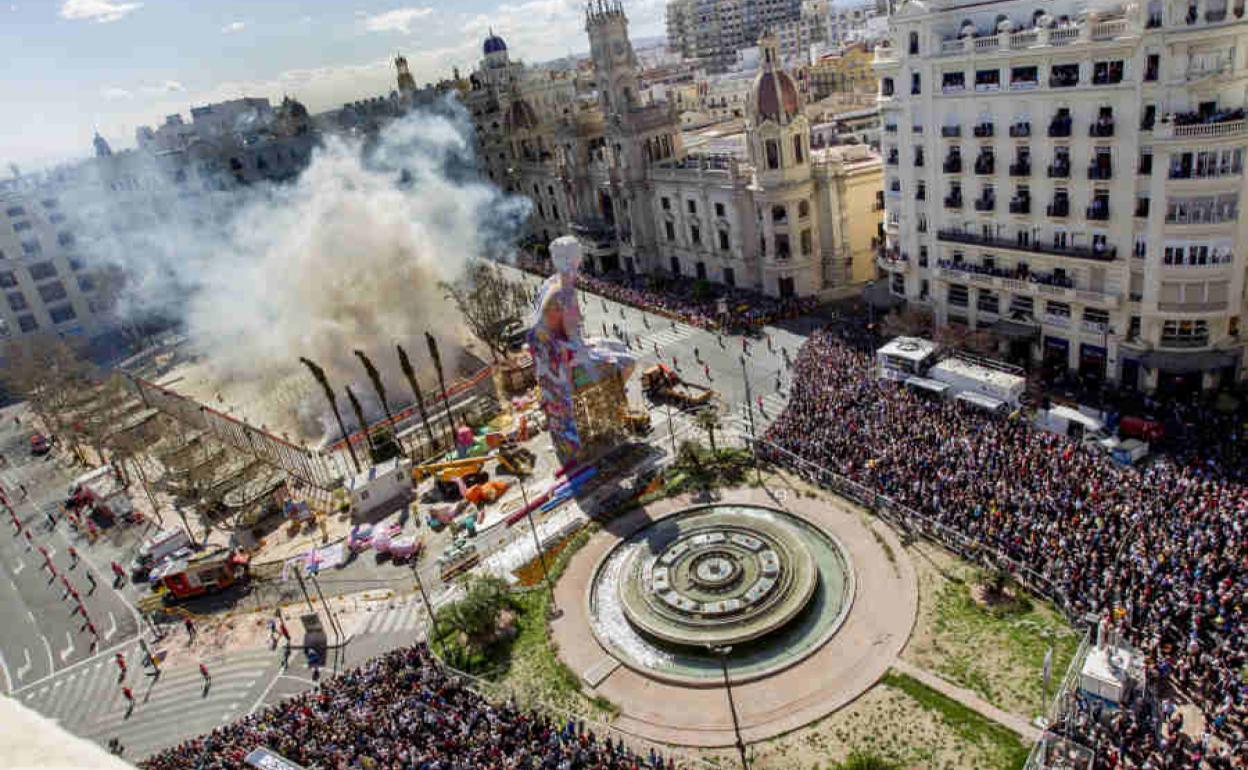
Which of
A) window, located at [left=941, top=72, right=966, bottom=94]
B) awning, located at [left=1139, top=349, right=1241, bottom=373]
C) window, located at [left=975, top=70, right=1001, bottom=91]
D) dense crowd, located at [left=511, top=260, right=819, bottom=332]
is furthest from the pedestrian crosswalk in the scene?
window, located at [left=975, top=70, right=1001, bottom=91]

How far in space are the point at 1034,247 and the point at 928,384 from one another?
1327cm

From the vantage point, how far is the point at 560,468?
2402 inches

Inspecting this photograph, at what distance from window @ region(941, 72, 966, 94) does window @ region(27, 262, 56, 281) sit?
11707 centimetres

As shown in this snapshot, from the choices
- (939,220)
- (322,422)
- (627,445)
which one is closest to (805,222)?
(939,220)

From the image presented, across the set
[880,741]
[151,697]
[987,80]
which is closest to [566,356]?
[151,697]

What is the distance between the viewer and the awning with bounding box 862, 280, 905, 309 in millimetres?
75125

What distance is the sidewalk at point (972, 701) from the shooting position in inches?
1337

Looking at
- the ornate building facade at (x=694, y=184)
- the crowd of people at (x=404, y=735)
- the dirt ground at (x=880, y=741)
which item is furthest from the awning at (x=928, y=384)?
the crowd of people at (x=404, y=735)

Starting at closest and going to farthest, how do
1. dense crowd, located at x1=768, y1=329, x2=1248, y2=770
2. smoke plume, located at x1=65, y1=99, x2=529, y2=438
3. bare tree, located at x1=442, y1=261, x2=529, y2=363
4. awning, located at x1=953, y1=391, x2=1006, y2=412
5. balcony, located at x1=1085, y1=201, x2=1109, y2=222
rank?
1. dense crowd, located at x1=768, y1=329, x2=1248, y2=770
2. awning, located at x1=953, y1=391, x2=1006, y2=412
3. balcony, located at x1=1085, y1=201, x2=1109, y2=222
4. smoke plume, located at x1=65, y1=99, x2=529, y2=438
5. bare tree, located at x1=442, y1=261, x2=529, y2=363

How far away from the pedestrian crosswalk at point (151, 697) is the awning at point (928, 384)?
43729mm

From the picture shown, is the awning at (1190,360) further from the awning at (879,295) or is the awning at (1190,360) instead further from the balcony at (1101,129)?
the awning at (879,295)

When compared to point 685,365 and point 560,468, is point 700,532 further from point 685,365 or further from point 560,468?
point 685,365

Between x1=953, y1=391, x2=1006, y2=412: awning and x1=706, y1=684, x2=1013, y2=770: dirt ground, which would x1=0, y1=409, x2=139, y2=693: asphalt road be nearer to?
x1=706, y1=684, x2=1013, y2=770: dirt ground

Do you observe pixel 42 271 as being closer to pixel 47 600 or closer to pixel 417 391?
pixel 47 600
